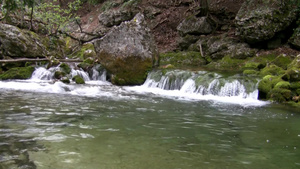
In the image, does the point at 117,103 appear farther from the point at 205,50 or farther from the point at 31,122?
the point at 205,50

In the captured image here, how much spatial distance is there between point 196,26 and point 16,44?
12.1m

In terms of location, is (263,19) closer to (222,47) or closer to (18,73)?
(222,47)

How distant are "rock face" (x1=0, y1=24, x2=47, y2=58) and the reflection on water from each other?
27.0ft

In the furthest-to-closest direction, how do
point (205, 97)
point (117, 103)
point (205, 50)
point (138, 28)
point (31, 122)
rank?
point (205, 50)
point (138, 28)
point (205, 97)
point (117, 103)
point (31, 122)

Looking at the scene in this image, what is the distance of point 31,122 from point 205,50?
14.7 meters

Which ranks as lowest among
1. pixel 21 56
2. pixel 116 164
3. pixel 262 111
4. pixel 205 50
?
pixel 116 164

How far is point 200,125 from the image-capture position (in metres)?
6.43

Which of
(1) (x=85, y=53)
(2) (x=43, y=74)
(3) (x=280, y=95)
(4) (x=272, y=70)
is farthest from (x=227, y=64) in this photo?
(2) (x=43, y=74)

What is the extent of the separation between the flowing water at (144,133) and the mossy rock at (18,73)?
554 centimetres

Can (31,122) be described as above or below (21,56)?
below

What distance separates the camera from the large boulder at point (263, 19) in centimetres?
1574

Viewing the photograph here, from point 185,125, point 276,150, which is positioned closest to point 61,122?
point 185,125

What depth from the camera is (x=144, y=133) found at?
5527 millimetres

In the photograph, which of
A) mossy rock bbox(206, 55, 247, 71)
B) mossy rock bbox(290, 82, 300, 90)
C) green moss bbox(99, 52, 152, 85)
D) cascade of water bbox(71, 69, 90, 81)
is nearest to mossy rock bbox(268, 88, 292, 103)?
mossy rock bbox(290, 82, 300, 90)
